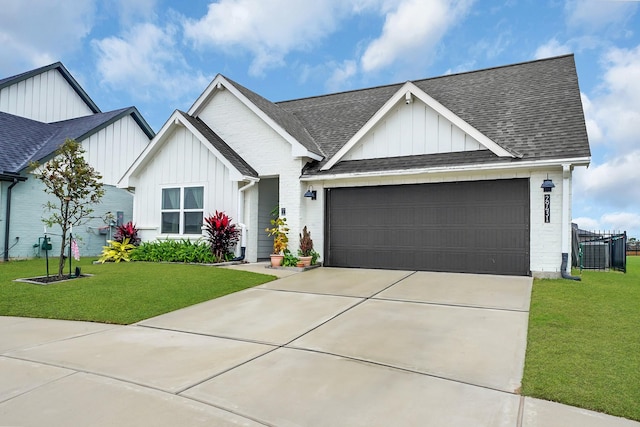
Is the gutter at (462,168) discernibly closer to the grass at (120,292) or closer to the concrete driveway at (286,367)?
the grass at (120,292)

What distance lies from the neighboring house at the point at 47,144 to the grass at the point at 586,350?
1349 cm

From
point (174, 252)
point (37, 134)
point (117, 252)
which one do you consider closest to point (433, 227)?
point (174, 252)

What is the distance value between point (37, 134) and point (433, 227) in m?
17.1

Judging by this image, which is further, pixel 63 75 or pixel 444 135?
pixel 63 75

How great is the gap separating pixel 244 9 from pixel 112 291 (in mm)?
8852

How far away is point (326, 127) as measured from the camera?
46.5 feet

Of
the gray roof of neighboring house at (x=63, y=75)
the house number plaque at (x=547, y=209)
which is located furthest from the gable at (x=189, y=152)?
the gray roof of neighboring house at (x=63, y=75)

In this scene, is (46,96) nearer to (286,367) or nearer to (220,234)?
(220,234)

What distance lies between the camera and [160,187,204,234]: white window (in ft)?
43.1

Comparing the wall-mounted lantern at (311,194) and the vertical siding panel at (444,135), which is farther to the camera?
the wall-mounted lantern at (311,194)

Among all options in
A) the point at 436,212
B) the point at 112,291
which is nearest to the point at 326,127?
the point at 436,212

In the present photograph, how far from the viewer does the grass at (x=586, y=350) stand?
3301 millimetres

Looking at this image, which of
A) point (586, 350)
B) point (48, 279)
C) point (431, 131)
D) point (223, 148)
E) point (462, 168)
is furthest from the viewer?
point (223, 148)

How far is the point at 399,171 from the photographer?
10586mm
